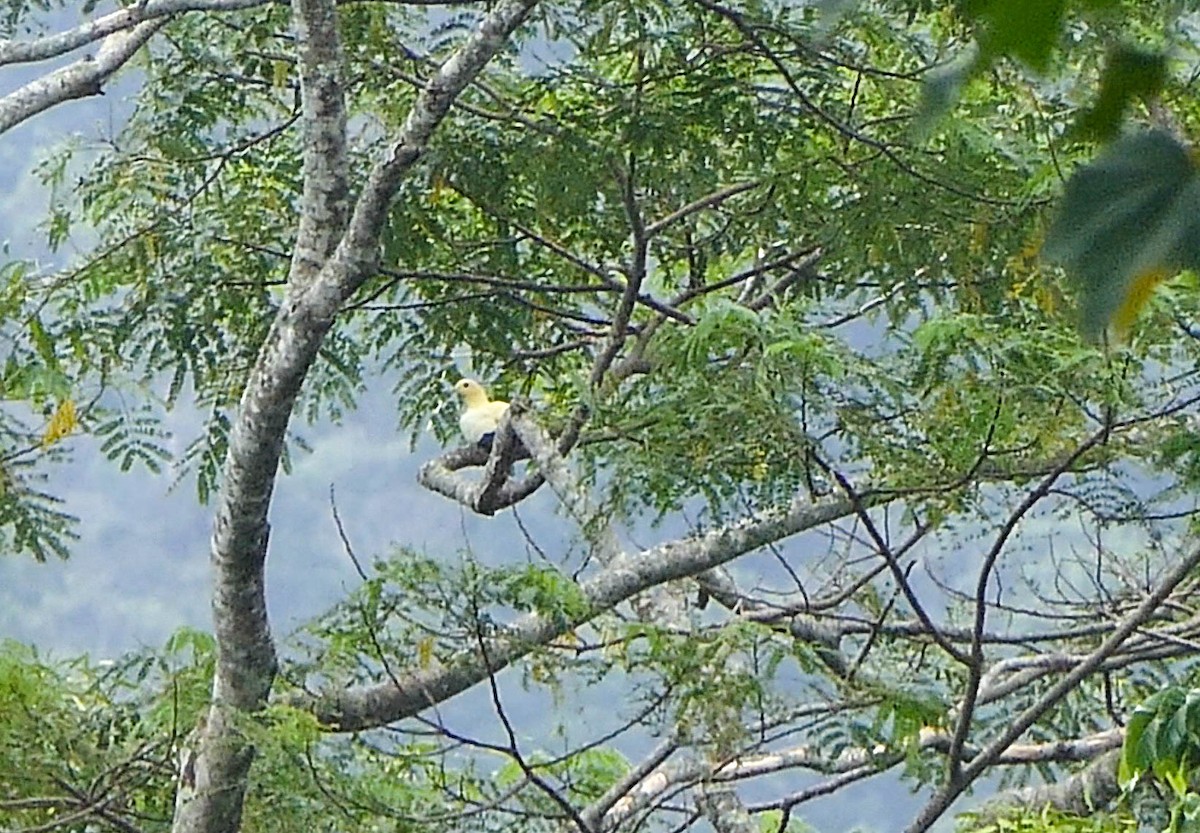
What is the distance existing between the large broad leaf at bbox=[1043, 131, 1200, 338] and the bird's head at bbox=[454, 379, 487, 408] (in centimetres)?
375

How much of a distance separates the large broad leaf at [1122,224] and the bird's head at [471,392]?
375 cm

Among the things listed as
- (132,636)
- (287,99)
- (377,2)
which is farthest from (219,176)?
(132,636)

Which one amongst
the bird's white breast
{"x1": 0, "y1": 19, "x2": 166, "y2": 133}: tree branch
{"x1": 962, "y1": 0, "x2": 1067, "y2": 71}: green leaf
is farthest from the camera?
the bird's white breast

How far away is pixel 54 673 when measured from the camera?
11.4ft

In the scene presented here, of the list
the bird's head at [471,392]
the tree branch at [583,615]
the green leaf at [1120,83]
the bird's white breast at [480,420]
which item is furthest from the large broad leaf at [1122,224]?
the bird's head at [471,392]

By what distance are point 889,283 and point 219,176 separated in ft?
4.56

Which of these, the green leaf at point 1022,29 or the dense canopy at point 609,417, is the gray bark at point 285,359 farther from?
the green leaf at point 1022,29

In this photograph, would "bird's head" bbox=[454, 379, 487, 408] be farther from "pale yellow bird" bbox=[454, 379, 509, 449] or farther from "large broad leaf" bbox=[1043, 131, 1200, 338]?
"large broad leaf" bbox=[1043, 131, 1200, 338]

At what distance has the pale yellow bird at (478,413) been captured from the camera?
4.07 m

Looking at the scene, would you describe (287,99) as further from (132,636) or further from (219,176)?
(132,636)

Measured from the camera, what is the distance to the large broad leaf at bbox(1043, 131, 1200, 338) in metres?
0.38

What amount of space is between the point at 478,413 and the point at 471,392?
58mm

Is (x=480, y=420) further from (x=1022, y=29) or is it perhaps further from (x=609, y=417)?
(x=1022, y=29)

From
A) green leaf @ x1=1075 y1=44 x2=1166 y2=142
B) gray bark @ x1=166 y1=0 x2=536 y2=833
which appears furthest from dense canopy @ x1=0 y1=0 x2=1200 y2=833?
green leaf @ x1=1075 y1=44 x2=1166 y2=142
